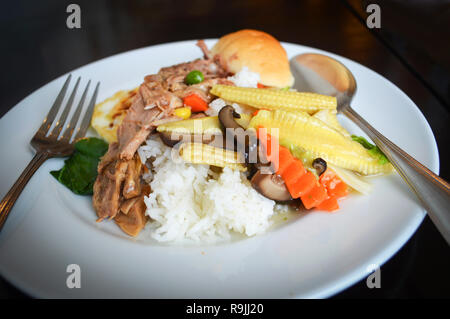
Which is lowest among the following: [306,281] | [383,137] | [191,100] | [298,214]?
[298,214]

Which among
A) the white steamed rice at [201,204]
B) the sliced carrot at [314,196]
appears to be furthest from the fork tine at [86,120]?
the sliced carrot at [314,196]

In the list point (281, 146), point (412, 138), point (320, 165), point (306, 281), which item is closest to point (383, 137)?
point (412, 138)

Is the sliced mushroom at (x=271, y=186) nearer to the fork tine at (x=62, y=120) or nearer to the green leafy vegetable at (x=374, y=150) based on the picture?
the green leafy vegetable at (x=374, y=150)

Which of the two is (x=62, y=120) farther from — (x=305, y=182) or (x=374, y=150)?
(x=374, y=150)

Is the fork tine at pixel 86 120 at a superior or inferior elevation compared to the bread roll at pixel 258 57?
inferior

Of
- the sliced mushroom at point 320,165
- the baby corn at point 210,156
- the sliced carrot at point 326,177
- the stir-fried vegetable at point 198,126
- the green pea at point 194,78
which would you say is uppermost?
the green pea at point 194,78

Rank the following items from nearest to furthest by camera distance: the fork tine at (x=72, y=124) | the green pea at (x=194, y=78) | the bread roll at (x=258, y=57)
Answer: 1. the fork tine at (x=72, y=124)
2. the green pea at (x=194, y=78)
3. the bread roll at (x=258, y=57)

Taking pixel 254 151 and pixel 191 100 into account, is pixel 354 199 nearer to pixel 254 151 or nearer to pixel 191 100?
pixel 254 151
